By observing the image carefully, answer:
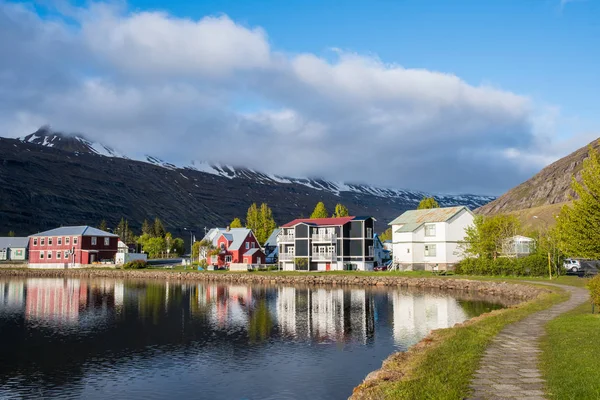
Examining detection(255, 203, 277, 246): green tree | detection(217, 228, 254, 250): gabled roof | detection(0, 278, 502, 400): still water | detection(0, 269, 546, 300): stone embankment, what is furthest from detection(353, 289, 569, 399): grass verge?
detection(255, 203, 277, 246): green tree

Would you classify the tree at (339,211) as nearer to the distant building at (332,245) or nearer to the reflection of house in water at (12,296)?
the distant building at (332,245)

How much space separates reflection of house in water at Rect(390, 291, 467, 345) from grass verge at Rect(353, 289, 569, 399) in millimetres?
7304

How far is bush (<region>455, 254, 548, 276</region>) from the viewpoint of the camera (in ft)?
210

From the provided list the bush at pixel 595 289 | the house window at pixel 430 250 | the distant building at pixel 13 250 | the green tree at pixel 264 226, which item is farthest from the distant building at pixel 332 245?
the distant building at pixel 13 250

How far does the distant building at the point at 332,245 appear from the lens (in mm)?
90062

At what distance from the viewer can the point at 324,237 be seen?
9081 cm

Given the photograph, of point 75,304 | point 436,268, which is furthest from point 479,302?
point 75,304

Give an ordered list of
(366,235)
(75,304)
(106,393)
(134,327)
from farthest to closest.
→ (366,235) → (75,304) → (134,327) → (106,393)

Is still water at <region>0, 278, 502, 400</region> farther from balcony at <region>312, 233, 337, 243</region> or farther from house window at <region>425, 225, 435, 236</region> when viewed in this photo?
balcony at <region>312, 233, 337, 243</region>

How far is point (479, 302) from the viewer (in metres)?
51.1

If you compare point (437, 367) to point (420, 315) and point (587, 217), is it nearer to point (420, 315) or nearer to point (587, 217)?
point (587, 217)

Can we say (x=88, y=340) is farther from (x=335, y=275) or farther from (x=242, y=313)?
(x=335, y=275)

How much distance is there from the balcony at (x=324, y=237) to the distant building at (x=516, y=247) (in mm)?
28592

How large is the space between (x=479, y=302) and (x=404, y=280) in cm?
2039
